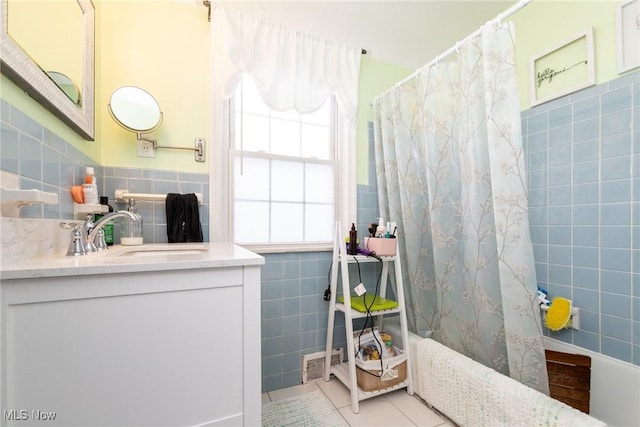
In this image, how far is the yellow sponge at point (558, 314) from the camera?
4.75ft

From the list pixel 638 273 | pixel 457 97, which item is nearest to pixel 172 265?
pixel 457 97

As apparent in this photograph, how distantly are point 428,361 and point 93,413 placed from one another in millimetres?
1401

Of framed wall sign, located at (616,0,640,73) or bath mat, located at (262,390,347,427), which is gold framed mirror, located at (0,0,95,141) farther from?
framed wall sign, located at (616,0,640,73)

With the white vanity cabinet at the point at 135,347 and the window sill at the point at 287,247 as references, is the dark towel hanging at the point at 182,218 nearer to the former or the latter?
the window sill at the point at 287,247

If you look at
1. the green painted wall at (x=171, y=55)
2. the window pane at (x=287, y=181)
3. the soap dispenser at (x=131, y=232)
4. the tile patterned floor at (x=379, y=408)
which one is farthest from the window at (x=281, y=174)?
the tile patterned floor at (x=379, y=408)

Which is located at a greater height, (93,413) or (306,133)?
(306,133)

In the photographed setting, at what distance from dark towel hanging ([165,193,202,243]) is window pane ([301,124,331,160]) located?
2.59 ft

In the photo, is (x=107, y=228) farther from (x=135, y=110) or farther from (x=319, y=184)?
(x=319, y=184)

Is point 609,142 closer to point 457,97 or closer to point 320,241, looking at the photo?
point 457,97

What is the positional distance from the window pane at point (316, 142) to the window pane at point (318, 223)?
0.36 metres

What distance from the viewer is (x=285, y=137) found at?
1792 mm

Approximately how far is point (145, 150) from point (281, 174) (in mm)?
758

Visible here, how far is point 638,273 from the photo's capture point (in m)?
1.28

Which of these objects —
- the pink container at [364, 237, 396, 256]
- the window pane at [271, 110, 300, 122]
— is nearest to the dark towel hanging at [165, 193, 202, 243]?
the window pane at [271, 110, 300, 122]
